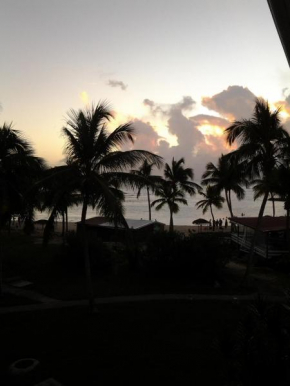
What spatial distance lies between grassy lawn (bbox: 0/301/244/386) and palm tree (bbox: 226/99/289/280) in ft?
23.4

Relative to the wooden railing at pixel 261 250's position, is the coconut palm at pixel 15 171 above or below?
above

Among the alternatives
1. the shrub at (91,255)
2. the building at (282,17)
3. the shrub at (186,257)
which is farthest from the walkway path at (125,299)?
the building at (282,17)

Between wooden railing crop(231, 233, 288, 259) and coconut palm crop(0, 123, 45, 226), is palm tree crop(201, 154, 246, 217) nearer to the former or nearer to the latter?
wooden railing crop(231, 233, 288, 259)

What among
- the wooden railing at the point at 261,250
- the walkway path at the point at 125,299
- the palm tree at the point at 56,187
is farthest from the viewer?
the wooden railing at the point at 261,250

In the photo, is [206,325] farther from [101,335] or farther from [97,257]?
[97,257]

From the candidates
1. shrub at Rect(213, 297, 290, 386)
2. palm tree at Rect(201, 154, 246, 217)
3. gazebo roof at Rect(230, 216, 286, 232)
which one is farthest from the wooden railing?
shrub at Rect(213, 297, 290, 386)

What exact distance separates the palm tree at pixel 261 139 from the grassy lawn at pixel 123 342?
7.12 metres

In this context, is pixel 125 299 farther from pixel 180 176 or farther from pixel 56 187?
pixel 180 176

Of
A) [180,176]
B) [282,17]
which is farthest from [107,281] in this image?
[180,176]

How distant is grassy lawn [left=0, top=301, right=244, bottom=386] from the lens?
7852mm

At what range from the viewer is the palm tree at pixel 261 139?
54.6 ft

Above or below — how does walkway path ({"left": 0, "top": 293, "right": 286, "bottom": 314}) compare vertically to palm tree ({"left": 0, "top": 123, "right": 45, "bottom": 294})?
below

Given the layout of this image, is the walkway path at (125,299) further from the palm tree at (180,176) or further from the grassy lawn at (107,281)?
the palm tree at (180,176)

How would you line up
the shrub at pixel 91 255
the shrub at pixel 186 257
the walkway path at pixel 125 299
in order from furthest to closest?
1. the shrub at pixel 91 255
2. the shrub at pixel 186 257
3. the walkway path at pixel 125 299
